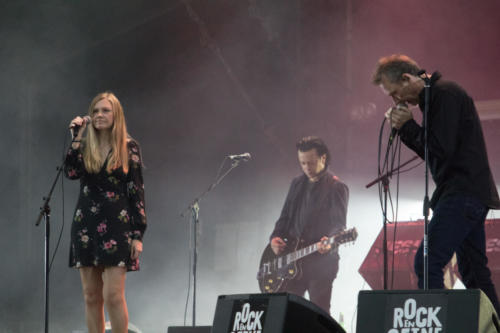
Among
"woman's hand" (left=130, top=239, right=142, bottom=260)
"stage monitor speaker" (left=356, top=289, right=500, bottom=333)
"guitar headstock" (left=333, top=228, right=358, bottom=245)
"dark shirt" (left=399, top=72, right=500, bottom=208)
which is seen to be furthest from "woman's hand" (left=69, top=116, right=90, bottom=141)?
"guitar headstock" (left=333, top=228, right=358, bottom=245)

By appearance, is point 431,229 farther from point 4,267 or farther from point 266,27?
point 4,267

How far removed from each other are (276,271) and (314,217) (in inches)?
23.0

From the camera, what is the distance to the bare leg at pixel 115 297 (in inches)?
121

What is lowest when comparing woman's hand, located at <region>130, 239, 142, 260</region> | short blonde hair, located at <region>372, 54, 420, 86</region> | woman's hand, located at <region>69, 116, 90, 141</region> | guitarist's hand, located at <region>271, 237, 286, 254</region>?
woman's hand, located at <region>130, 239, 142, 260</region>

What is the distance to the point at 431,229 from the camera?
8.77ft

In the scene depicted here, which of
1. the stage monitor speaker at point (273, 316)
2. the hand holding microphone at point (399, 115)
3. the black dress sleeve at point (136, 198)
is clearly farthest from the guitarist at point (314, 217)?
the stage monitor speaker at point (273, 316)

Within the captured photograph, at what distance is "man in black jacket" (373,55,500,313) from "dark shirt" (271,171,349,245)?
2670 mm

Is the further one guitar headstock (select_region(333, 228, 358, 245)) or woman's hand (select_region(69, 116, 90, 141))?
guitar headstock (select_region(333, 228, 358, 245))

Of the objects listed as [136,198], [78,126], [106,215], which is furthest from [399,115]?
[78,126]

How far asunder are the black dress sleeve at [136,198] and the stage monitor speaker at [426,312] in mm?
1449

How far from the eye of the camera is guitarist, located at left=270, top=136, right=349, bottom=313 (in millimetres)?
5358

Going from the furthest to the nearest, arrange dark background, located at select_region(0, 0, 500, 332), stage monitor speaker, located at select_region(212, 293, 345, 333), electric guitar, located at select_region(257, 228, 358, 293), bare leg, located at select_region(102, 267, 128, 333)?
dark background, located at select_region(0, 0, 500, 332)
electric guitar, located at select_region(257, 228, 358, 293)
bare leg, located at select_region(102, 267, 128, 333)
stage monitor speaker, located at select_region(212, 293, 345, 333)

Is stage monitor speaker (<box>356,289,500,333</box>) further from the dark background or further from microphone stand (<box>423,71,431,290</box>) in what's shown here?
the dark background

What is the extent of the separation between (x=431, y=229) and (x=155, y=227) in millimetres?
4412
